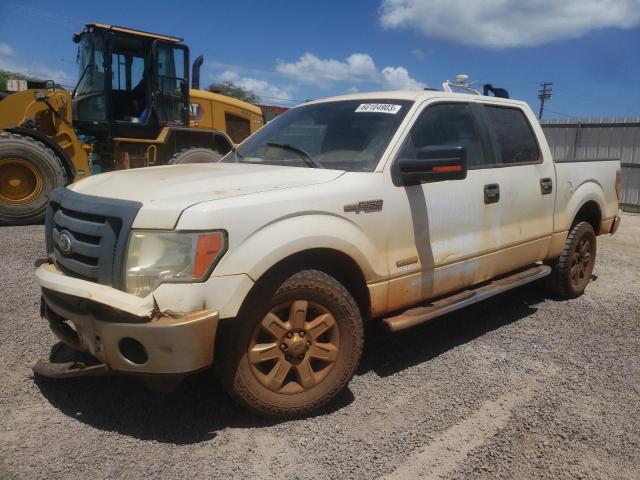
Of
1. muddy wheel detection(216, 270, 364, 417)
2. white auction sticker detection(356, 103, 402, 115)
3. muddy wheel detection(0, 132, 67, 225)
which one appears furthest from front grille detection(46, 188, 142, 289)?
muddy wheel detection(0, 132, 67, 225)

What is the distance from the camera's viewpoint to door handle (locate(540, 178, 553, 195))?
4797mm

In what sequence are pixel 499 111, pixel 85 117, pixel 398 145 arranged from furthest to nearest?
pixel 85 117 → pixel 499 111 → pixel 398 145

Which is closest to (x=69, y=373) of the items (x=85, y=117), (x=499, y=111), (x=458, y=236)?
(x=458, y=236)

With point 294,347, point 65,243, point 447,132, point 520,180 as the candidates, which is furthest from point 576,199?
point 65,243

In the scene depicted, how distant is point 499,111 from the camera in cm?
472

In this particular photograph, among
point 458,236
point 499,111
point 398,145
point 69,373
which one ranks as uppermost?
point 499,111

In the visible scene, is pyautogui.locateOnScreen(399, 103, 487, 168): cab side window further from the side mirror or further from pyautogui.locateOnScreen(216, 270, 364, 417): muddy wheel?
pyautogui.locateOnScreen(216, 270, 364, 417): muddy wheel

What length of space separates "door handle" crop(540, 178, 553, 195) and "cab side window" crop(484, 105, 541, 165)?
0.19 m

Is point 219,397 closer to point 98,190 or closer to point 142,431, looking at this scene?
point 142,431

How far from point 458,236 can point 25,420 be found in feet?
9.78

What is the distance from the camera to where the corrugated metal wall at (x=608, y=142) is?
1341cm

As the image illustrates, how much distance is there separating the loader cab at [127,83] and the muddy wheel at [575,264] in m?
6.71

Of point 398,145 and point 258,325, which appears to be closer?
point 258,325

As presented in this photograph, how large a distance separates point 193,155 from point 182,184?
6.32 meters
